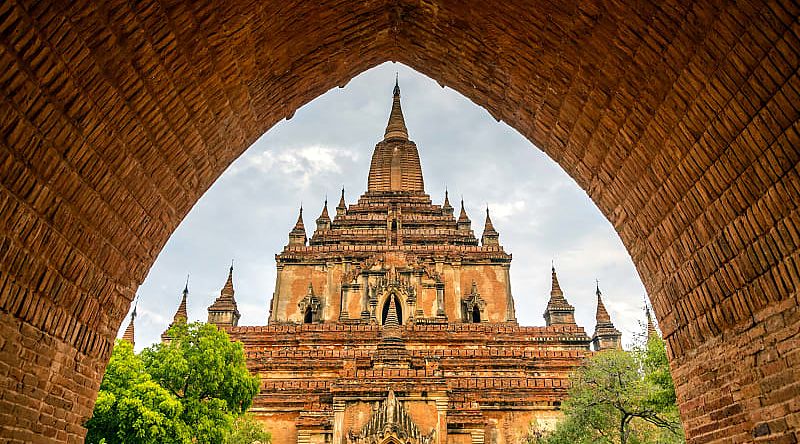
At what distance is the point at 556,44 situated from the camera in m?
5.63

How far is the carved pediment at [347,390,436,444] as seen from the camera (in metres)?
20.3

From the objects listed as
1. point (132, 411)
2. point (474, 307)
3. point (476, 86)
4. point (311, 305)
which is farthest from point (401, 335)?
point (476, 86)

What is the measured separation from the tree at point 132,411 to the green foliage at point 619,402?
462 inches

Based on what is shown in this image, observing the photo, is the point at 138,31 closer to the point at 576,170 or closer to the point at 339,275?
the point at 576,170

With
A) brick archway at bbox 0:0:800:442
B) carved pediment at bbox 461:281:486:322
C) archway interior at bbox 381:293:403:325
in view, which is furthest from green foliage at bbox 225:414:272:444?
carved pediment at bbox 461:281:486:322

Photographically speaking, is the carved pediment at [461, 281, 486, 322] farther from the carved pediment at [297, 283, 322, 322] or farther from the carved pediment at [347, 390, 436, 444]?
the carved pediment at [347, 390, 436, 444]

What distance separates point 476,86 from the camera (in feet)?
23.2

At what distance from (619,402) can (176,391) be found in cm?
1337

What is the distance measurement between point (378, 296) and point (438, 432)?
53.7 ft

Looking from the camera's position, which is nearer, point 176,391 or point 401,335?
point 176,391

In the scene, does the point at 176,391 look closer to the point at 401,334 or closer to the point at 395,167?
the point at 401,334

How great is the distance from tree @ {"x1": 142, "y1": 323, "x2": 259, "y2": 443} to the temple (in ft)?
14.4

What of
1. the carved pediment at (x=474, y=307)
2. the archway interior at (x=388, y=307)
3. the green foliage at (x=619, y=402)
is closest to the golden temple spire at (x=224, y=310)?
the archway interior at (x=388, y=307)

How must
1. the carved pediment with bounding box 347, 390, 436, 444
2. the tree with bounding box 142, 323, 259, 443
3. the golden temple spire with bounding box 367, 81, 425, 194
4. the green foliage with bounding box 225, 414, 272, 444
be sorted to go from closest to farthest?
1. the tree with bounding box 142, 323, 259, 443
2. the carved pediment with bounding box 347, 390, 436, 444
3. the green foliage with bounding box 225, 414, 272, 444
4. the golden temple spire with bounding box 367, 81, 425, 194
